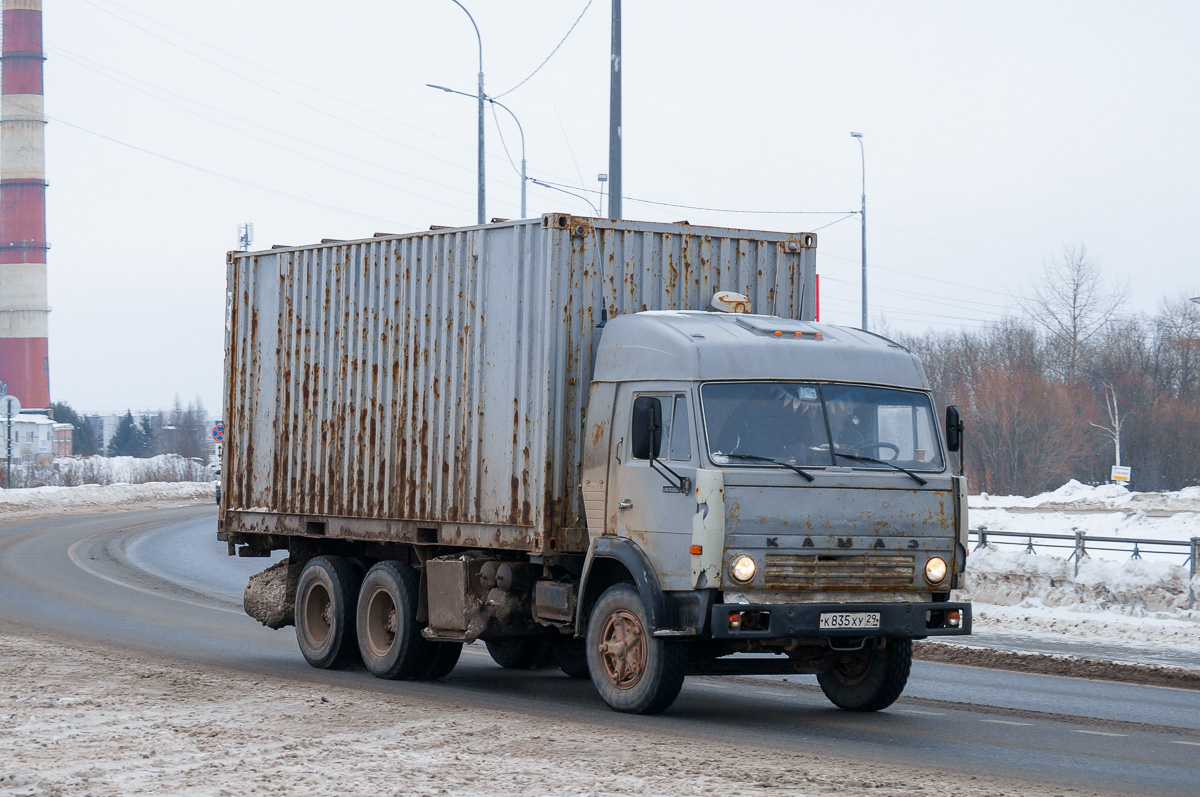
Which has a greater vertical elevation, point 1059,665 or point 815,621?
point 815,621

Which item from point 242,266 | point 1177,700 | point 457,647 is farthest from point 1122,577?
point 242,266

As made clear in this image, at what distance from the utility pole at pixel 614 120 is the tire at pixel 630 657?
10.8m

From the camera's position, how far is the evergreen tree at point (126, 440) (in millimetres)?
146500

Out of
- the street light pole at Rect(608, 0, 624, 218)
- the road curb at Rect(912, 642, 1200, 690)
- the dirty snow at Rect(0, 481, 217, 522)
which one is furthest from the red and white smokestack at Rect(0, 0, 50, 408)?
the road curb at Rect(912, 642, 1200, 690)

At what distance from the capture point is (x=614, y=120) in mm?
20734

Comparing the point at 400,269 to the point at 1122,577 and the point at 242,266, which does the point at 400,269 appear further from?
the point at 1122,577

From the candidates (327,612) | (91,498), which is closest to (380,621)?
(327,612)

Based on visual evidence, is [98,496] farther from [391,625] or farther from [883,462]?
[883,462]

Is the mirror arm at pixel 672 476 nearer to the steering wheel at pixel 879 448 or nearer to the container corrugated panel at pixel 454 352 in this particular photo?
the container corrugated panel at pixel 454 352

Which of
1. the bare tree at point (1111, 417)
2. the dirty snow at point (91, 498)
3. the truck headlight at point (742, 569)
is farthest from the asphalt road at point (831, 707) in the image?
the bare tree at point (1111, 417)

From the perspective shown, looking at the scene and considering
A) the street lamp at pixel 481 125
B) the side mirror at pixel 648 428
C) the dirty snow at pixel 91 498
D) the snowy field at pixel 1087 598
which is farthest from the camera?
the dirty snow at pixel 91 498

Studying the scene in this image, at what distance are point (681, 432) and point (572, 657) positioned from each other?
381 cm

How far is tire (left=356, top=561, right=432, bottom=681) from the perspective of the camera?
493 inches

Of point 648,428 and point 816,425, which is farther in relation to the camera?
point 816,425
